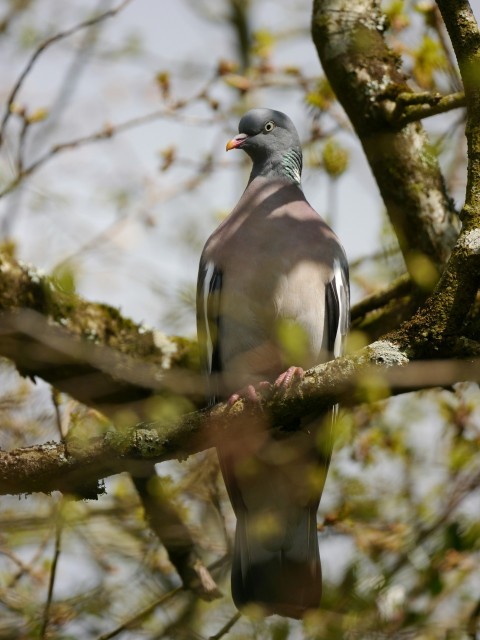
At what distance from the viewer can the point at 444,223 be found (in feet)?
15.1

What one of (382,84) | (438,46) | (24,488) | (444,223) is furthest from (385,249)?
(24,488)

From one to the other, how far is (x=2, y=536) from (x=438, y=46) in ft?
11.7

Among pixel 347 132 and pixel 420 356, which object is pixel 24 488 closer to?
pixel 420 356

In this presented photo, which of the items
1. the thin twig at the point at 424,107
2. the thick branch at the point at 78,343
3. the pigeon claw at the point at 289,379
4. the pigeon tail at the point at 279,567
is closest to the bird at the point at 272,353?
the pigeon tail at the point at 279,567

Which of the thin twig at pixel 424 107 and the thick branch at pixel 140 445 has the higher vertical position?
the thin twig at pixel 424 107

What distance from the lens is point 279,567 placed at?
4488 millimetres

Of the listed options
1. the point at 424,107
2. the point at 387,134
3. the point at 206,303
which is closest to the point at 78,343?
the point at 206,303

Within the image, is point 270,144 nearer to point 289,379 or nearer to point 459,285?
point 289,379

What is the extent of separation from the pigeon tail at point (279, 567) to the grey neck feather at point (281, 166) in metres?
1.84

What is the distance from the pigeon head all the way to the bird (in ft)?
1.82

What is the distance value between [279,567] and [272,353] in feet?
3.38

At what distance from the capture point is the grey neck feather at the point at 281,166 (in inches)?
205

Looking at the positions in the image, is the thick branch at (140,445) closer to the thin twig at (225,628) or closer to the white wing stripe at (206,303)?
the thin twig at (225,628)

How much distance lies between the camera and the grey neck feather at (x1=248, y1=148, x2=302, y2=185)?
522cm
